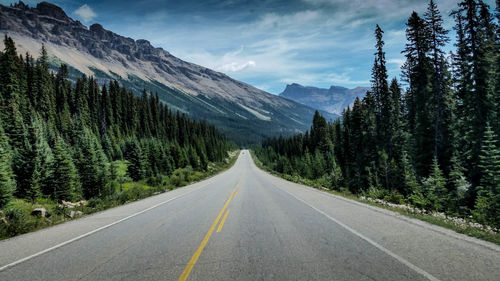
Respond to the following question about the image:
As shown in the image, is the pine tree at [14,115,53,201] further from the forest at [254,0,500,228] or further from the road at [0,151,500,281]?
the forest at [254,0,500,228]

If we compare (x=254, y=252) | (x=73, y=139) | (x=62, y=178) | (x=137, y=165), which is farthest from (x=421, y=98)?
(x=73, y=139)

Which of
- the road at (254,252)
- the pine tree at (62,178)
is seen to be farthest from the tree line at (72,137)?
the road at (254,252)

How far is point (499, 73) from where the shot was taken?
61.1 ft

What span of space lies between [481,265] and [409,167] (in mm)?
24095

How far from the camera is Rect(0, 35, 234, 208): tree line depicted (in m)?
22.4

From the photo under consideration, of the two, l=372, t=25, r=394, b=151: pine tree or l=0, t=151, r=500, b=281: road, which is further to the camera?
l=372, t=25, r=394, b=151: pine tree

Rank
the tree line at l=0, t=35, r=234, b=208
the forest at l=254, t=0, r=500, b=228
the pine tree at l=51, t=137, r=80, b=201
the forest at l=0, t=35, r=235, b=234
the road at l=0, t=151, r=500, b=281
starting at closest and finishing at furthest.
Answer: the road at l=0, t=151, r=500, b=281 → the forest at l=254, t=0, r=500, b=228 → the pine tree at l=51, t=137, r=80, b=201 → the forest at l=0, t=35, r=235, b=234 → the tree line at l=0, t=35, r=234, b=208

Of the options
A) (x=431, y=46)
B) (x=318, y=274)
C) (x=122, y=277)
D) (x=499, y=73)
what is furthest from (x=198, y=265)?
(x=431, y=46)

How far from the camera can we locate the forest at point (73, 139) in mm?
22109

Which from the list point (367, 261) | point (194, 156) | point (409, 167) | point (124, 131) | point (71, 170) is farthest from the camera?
point (124, 131)

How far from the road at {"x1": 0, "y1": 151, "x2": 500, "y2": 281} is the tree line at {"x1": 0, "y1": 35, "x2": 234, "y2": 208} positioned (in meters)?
12.7

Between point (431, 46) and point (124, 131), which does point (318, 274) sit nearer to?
point (431, 46)

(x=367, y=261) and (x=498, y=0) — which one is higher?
(x=498, y=0)

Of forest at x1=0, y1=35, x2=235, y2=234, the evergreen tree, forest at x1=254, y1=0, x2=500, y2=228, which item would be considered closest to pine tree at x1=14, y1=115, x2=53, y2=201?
forest at x1=0, y1=35, x2=235, y2=234
